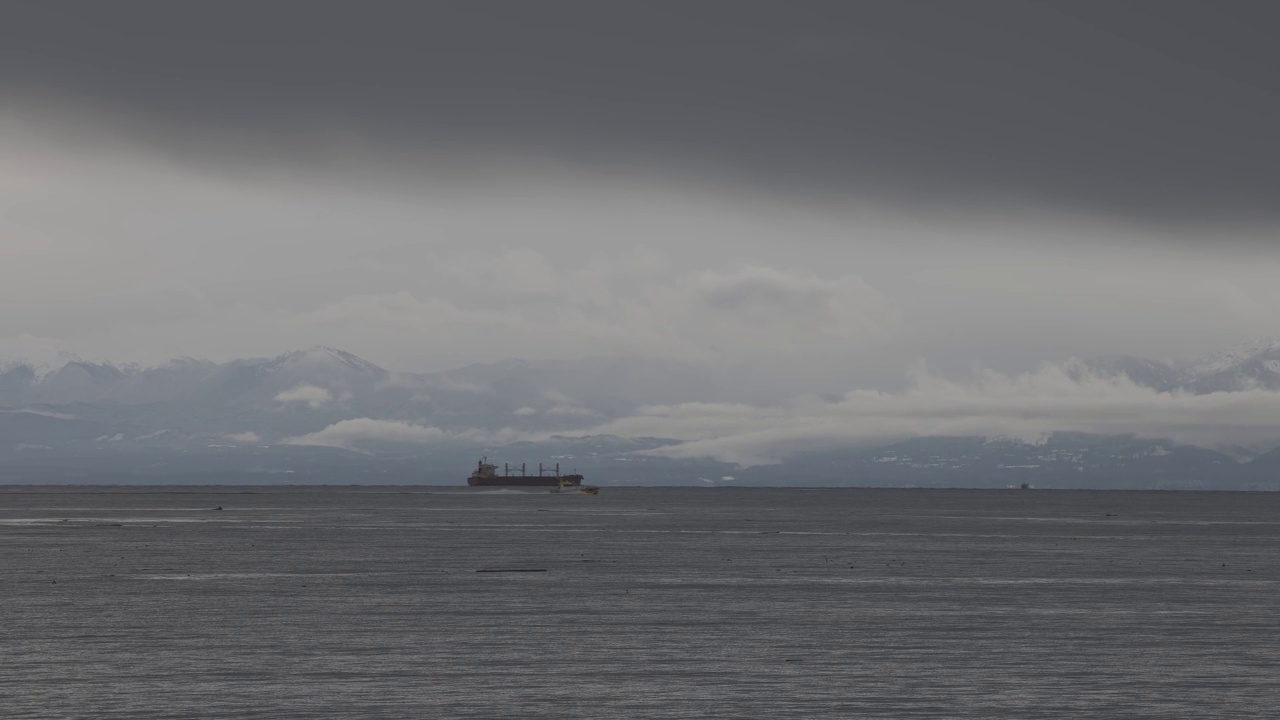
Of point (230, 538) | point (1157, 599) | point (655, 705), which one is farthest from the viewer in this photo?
point (230, 538)

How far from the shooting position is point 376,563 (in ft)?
445

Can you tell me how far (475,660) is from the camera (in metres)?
67.9

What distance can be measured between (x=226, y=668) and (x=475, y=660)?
34.0 ft

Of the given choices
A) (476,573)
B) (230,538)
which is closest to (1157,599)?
(476,573)

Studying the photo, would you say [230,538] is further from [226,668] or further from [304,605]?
[226,668]

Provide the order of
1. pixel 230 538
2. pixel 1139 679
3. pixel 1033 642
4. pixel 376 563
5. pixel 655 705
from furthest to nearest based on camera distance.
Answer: pixel 230 538, pixel 376 563, pixel 1033 642, pixel 1139 679, pixel 655 705

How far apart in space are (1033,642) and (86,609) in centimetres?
5248

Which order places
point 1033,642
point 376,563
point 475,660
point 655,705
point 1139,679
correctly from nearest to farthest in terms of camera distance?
point 655,705 → point 1139,679 → point 475,660 → point 1033,642 → point 376,563

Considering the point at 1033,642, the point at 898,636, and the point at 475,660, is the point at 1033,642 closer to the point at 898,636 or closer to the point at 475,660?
the point at 898,636

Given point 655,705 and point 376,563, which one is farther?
point 376,563

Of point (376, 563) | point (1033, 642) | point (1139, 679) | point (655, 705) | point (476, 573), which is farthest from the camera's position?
point (376, 563)

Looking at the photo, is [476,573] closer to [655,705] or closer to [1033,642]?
[1033,642]

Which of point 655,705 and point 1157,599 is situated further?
point 1157,599

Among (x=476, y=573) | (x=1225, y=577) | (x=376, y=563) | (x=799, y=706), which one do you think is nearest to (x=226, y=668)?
(x=799, y=706)
